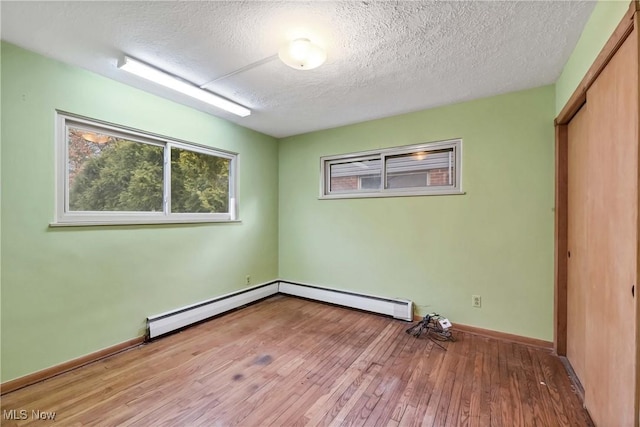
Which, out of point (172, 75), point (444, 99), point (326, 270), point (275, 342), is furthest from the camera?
point (326, 270)

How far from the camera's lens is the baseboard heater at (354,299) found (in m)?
3.21

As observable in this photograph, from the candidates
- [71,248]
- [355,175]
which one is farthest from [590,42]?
[71,248]

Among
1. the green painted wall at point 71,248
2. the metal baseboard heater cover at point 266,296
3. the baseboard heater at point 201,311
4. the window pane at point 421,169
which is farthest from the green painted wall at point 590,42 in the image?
the baseboard heater at point 201,311

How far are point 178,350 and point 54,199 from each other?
1.65m

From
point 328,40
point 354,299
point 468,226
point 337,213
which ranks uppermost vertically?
point 328,40

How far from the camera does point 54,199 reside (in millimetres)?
2148

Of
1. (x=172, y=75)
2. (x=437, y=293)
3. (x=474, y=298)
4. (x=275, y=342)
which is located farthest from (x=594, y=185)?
(x=172, y=75)

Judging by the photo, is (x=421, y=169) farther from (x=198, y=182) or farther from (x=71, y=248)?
(x=71, y=248)

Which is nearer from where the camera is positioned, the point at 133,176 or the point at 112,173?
the point at 112,173

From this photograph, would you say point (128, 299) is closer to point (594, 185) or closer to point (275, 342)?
point (275, 342)

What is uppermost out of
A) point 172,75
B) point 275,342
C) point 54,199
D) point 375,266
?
point 172,75

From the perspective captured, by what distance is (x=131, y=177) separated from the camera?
267cm

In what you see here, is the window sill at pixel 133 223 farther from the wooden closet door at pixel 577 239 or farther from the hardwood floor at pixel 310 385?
the wooden closet door at pixel 577 239

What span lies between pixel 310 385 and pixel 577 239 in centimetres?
232
